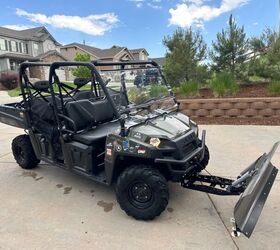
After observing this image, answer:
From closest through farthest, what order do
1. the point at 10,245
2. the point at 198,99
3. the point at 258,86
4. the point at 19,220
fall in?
the point at 10,245, the point at 19,220, the point at 198,99, the point at 258,86

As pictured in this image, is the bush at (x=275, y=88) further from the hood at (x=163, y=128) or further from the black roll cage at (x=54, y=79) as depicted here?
the black roll cage at (x=54, y=79)

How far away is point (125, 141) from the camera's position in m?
2.63

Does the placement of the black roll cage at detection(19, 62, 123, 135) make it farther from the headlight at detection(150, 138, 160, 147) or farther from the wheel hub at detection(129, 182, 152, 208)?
the wheel hub at detection(129, 182, 152, 208)

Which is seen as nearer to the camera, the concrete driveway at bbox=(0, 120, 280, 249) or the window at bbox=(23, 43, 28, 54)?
the concrete driveway at bbox=(0, 120, 280, 249)

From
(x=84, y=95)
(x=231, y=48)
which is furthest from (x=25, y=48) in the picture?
(x=84, y=95)

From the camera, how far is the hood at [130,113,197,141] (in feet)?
8.70

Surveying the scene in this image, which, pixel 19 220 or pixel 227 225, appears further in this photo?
pixel 19 220

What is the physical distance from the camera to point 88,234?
2.54m

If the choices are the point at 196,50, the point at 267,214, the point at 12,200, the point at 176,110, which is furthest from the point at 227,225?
the point at 196,50

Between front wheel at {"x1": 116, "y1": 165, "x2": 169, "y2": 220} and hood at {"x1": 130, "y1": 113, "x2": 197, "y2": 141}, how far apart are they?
324 millimetres

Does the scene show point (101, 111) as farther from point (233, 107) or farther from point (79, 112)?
point (233, 107)

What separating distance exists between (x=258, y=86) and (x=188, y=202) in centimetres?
590

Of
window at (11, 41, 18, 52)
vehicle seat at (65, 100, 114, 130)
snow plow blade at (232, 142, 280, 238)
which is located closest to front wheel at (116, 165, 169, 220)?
snow plow blade at (232, 142, 280, 238)

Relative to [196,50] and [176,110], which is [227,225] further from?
[196,50]
